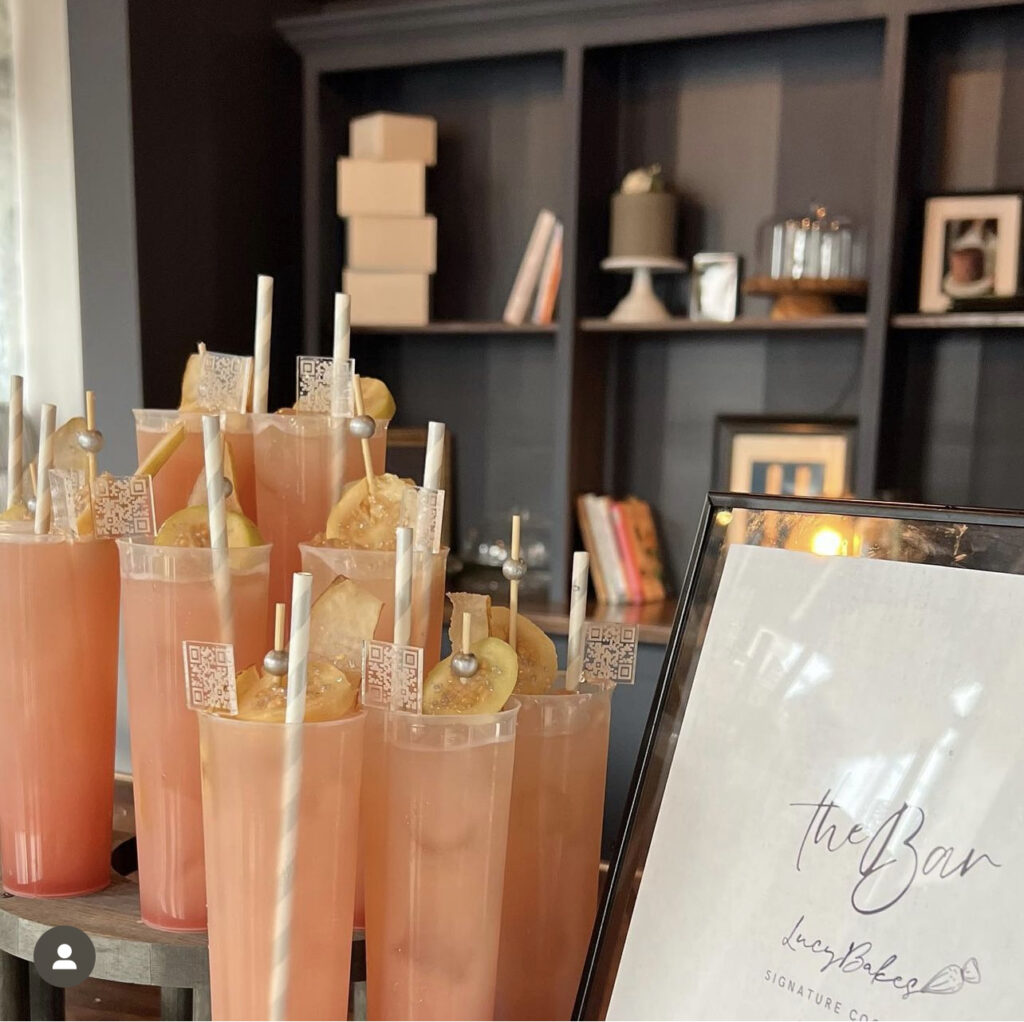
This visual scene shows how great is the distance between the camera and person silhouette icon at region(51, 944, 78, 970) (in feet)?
2.33

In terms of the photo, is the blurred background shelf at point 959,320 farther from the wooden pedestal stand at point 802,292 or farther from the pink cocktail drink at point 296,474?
the pink cocktail drink at point 296,474

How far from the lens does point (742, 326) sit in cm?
249

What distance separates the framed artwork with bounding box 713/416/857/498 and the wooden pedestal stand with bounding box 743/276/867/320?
0.28m

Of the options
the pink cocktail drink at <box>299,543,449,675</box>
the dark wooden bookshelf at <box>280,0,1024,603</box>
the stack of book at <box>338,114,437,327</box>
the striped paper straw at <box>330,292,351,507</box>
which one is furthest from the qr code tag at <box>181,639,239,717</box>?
the stack of book at <box>338,114,437,327</box>

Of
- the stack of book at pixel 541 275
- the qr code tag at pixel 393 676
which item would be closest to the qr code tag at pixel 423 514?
the qr code tag at pixel 393 676

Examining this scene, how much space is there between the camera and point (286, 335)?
2889 millimetres

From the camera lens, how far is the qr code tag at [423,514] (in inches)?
28.0

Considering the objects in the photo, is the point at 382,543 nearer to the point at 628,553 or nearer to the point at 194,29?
the point at 628,553

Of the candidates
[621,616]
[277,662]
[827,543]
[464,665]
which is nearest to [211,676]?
[277,662]

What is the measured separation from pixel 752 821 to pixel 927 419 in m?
2.16

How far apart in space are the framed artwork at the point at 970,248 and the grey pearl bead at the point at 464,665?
2.02 meters

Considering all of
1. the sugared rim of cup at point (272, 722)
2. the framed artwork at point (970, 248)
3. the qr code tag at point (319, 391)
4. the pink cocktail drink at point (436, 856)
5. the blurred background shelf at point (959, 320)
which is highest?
the framed artwork at point (970, 248)

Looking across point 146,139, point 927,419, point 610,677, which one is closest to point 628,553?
point 927,419

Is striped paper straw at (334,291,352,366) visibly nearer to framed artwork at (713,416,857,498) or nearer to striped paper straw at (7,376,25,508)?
striped paper straw at (7,376,25,508)
